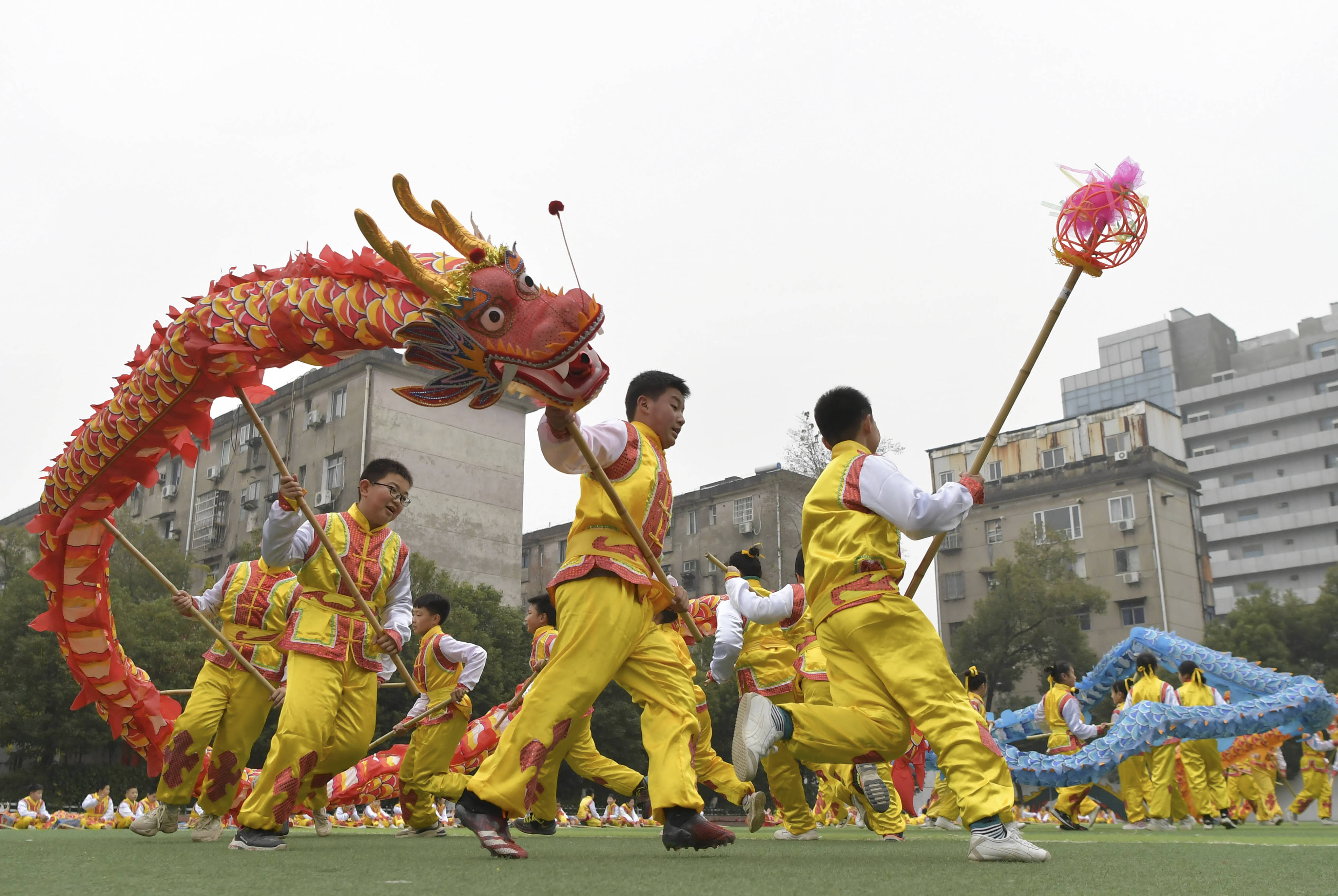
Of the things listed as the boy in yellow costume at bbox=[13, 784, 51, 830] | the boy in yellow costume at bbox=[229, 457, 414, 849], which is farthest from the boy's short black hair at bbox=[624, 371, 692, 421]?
the boy in yellow costume at bbox=[13, 784, 51, 830]

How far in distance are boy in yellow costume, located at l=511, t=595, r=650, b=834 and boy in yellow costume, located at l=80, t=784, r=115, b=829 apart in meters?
8.74

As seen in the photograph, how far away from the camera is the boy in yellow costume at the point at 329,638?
560cm

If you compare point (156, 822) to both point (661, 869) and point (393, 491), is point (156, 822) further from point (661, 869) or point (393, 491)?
point (661, 869)

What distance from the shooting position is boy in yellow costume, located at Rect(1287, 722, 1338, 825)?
14.4 m

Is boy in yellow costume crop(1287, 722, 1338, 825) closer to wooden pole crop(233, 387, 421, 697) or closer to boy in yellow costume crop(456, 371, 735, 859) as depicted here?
boy in yellow costume crop(456, 371, 735, 859)

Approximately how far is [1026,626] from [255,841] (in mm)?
33393

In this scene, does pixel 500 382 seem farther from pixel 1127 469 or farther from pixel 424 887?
pixel 1127 469

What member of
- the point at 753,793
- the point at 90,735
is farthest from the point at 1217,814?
the point at 90,735

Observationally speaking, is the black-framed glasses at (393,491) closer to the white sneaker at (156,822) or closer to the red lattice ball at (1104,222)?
the white sneaker at (156,822)

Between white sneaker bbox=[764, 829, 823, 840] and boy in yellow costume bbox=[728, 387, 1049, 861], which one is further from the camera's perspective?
white sneaker bbox=[764, 829, 823, 840]

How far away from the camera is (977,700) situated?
35.2 ft

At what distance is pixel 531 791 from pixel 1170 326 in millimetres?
73017

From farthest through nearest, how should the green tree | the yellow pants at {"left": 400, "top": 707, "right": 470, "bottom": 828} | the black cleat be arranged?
the green tree
the yellow pants at {"left": 400, "top": 707, "right": 470, "bottom": 828}
the black cleat

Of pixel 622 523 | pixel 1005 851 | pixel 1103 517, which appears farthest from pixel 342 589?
pixel 1103 517
